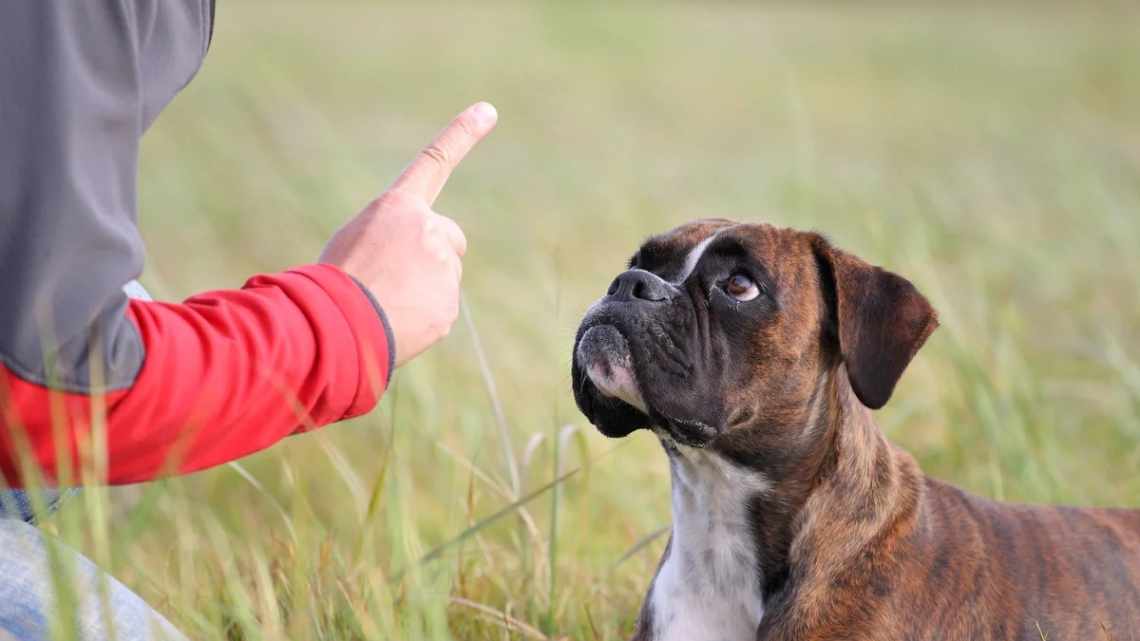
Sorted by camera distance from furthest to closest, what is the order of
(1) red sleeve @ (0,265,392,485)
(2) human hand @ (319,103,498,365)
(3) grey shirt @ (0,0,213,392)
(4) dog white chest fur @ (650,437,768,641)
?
1. (4) dog white chest fur @ (650,437,768,641)
2. (2) human hand @ (319,103,498,365)
3. (1) red sleeve @ (0,265,392,485)
4. (3) grey shirt @ (0,0,213,392)

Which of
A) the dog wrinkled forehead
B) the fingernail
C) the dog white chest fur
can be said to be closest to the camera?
the fingernail

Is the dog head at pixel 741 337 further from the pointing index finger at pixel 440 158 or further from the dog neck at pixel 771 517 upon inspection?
the pointing index finger at pixel 440 158

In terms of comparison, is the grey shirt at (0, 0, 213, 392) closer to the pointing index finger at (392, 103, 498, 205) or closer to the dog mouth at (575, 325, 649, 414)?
the pointing index finger at (392, 103, 498, 205)

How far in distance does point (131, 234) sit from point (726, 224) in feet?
5.67

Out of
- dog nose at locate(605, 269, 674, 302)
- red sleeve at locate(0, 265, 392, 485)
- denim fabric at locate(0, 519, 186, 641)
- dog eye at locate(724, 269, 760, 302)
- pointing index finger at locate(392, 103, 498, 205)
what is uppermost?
pointing index finger at locate(392, 103, 498, 205)

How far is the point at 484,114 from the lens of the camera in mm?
2717

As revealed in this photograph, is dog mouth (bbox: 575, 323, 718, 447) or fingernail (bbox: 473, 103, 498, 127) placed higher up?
fingernail (bbox: 473, 103, 498, 127)

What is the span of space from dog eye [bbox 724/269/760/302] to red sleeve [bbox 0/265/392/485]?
3.71 feet

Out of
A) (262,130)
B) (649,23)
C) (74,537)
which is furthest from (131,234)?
(649,23)

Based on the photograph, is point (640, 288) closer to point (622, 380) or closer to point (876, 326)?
point (622, 380)

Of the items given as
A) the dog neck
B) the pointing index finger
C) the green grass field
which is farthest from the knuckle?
the dog neck

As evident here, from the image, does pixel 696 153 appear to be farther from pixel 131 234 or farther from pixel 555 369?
pixel 131 234

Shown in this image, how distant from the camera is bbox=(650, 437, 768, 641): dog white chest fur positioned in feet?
10.4

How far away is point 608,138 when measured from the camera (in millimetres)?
14258
